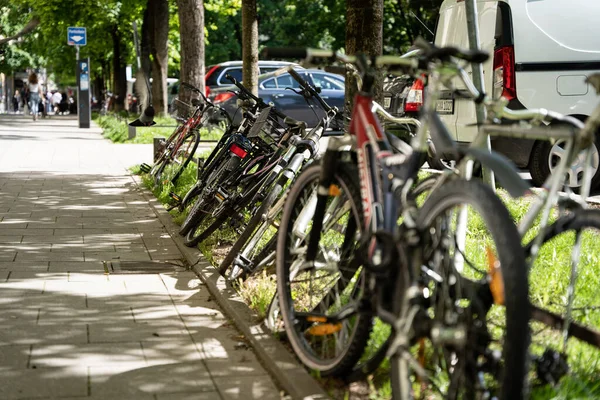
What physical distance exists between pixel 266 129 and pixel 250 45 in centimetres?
784

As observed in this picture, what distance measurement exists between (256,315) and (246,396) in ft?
3.83

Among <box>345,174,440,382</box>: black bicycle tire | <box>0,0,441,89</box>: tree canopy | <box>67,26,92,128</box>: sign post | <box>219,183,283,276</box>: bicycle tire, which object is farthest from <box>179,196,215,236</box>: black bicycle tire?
<box>67,26,92,128</box>: sign post

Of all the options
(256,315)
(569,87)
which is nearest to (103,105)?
(569,87)

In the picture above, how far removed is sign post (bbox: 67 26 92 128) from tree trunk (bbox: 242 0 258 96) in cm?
1308

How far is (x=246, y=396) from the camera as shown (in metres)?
4.11

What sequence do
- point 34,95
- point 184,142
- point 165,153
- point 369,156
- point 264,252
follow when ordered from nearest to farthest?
1. point 369,156
2. point 264,252
3. point 184,142
4. point 165,153
5. point 34,95

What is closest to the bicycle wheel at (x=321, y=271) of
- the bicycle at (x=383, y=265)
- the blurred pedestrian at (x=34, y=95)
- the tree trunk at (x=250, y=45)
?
the bicycle at (x=383, y=265)

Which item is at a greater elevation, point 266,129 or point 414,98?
point 414,98

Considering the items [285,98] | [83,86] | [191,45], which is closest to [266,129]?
[191,45]

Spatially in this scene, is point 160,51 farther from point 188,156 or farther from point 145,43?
point 188,156

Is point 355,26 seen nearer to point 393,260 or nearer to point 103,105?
point 393,260

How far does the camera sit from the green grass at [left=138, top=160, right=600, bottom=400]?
11.9ft

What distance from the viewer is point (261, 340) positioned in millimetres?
4777

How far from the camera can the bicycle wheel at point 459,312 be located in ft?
9.36
